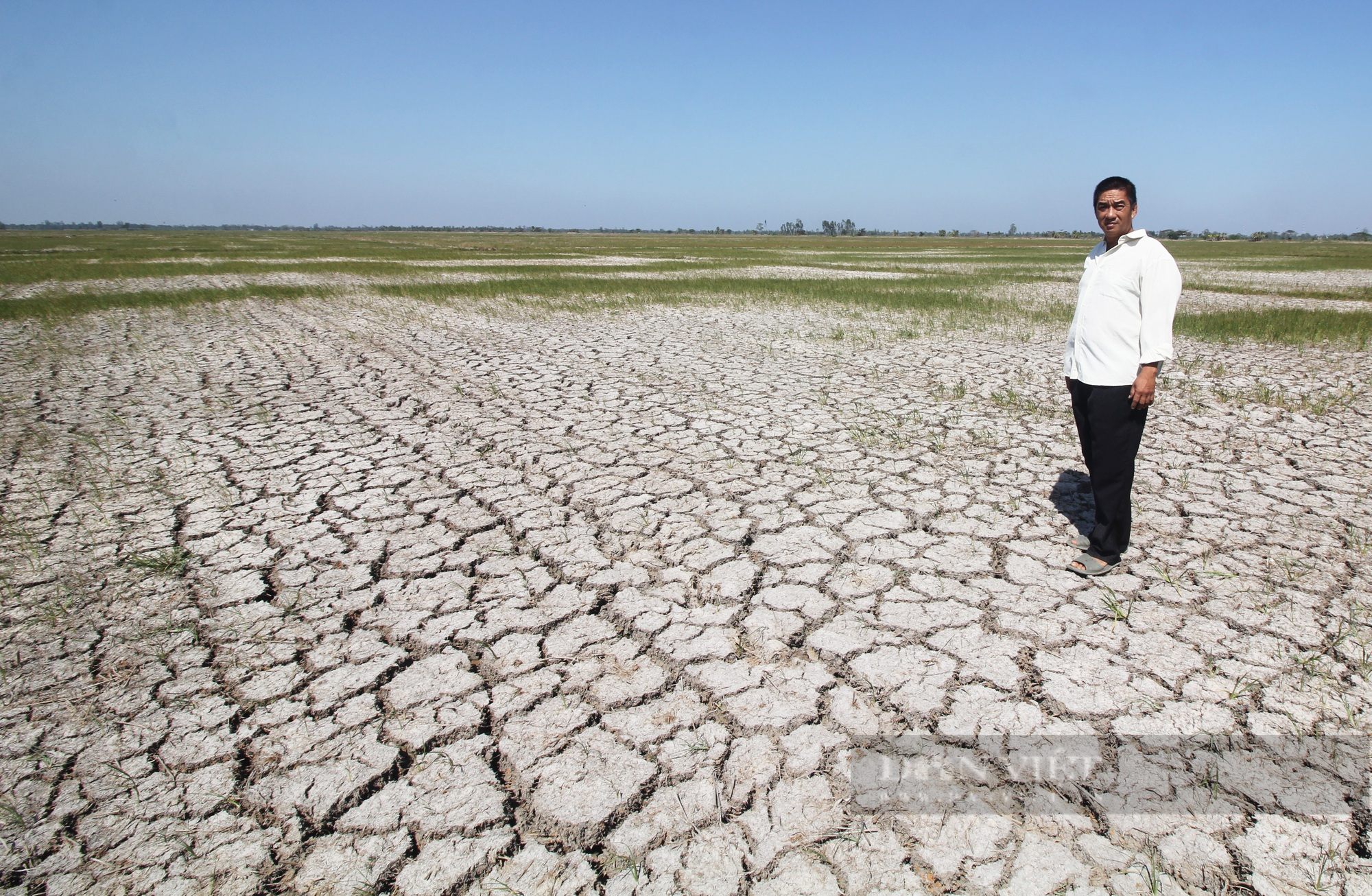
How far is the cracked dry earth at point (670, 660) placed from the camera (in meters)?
1.59

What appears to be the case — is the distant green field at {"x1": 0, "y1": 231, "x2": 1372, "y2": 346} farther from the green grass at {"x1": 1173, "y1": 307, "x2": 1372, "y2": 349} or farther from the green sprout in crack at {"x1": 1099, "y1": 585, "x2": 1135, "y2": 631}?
the green sprout in crack at {"x1": 1099, "y1": 585, "x2": 1135, "y2": 631}

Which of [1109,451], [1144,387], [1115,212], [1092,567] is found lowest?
[1092,567]

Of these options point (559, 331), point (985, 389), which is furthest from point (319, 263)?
point (985, 389)

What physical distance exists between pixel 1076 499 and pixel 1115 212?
1668mm

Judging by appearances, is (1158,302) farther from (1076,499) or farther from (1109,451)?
(1076,499)

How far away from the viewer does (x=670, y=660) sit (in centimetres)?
228

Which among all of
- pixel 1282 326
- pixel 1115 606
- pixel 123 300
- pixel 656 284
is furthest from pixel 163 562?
pixel 656 284

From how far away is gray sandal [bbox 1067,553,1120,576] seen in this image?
9.05 feet

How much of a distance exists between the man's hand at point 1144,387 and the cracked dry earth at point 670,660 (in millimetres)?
738

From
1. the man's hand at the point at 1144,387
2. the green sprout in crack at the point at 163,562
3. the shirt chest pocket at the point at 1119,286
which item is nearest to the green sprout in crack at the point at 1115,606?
the man's hand at the point at 1144,387

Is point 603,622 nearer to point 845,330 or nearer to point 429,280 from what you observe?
point 845,330

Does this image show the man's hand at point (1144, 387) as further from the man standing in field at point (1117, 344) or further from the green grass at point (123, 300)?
the green grass at point (123, 300)

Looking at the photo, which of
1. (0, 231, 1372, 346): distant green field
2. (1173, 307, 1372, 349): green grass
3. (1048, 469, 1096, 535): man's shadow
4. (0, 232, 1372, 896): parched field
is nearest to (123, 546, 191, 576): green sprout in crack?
(0, 232, 1372, 896): parched field

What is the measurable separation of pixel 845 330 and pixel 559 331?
409cm
